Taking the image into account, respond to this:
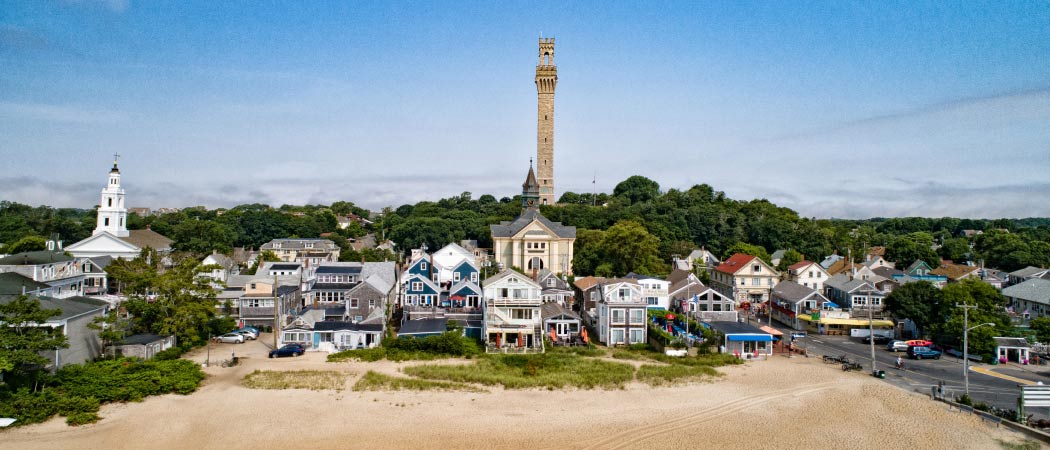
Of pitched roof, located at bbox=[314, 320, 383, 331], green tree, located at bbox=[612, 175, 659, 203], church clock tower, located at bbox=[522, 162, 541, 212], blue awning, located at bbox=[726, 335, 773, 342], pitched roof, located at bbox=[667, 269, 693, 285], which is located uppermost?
green tree, located at bbox=[612, 175, 659, 203]

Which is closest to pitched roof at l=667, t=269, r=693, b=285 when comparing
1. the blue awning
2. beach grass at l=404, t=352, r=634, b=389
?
the blue awning

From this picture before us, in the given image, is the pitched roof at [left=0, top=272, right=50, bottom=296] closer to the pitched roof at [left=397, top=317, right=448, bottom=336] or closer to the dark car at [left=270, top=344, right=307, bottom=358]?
the dark car at [left=270, top=344, right=307, bottom=358]

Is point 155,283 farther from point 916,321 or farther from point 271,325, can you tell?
point 916,321

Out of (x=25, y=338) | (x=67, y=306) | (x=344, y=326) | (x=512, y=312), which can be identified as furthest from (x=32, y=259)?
(x=512, y=312)

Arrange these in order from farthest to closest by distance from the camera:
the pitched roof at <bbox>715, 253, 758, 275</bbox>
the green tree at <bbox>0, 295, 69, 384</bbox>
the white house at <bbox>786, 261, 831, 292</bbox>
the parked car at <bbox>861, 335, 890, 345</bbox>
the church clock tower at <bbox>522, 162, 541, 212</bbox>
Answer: the church clock tower at <bbox>522, 162, 541, 212</bbox>
the white house at <bbox>786, 261, 831, 292</bbox>
the pitched roof at <bbox>715, 253, 758, 275</bbox>
the parked car at <bbox>861, 335, 890, 345</bbox>
the green tree at <bbox>0, 295, 69, 384</bbox>

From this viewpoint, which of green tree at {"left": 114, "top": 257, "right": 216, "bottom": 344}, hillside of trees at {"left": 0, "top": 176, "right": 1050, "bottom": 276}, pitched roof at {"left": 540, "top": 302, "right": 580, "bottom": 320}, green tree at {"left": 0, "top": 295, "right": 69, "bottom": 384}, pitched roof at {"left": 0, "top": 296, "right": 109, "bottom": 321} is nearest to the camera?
green tree at {"left": 0, "top": 295, "right": 69, "bottom": 384}

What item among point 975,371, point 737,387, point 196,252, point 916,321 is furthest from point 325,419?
point 196,252

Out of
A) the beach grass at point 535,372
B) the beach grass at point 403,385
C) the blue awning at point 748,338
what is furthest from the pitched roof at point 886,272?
the beach grass at point 403,385
